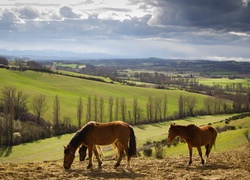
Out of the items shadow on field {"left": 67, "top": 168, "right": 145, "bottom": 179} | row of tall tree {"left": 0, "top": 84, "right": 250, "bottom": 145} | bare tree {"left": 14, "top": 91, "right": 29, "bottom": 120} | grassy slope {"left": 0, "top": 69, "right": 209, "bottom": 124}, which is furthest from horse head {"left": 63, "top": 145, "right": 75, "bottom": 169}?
grassy slope {"left": 0, "top": 69, "right": 209, "bottom": 124}

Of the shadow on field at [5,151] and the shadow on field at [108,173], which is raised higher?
the shadow on field at [108,173]

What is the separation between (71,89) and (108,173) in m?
101

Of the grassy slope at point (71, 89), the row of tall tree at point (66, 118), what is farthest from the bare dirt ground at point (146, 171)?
the grassy slope at point (71, 89)

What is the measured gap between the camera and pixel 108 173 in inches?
482

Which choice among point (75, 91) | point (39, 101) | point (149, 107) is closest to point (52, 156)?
point (39, 101)

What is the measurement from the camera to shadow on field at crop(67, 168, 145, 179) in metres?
11.7

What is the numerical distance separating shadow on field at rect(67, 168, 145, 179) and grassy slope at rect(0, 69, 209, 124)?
75.2m

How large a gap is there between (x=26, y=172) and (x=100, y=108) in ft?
227

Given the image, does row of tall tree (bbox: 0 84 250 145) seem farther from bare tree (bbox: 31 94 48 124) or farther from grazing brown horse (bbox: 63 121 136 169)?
grazing brown horse (bbox: 63 121 136 169)

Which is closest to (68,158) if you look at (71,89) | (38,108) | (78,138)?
(78,138)

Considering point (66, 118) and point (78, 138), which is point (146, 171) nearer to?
point (78, 138)

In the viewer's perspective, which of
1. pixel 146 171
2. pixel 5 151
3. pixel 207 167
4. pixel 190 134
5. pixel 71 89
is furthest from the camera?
pixel 71 89

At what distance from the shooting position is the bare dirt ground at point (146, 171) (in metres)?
11.6

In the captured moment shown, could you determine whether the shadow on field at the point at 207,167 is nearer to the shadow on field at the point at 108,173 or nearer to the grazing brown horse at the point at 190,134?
the grazing brown horse at the point at 190,134
